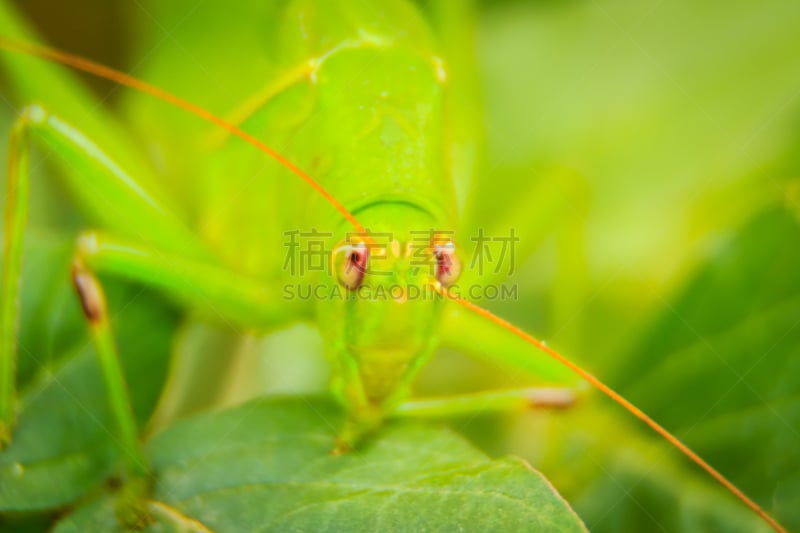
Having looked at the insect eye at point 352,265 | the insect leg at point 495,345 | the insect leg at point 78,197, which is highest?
the insect leg at point 78,197

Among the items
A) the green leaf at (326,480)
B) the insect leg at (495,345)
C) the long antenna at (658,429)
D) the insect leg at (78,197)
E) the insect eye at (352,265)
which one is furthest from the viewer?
the insect leg at (495,345)

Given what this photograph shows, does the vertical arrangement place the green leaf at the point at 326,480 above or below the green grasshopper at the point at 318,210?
below

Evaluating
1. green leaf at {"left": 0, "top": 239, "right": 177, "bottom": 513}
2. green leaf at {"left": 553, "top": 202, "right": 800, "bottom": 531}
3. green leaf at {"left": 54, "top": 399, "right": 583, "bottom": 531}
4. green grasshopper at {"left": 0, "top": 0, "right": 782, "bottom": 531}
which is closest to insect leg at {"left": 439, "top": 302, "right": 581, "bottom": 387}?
green grasshopper at {"left": 0, "top": 0, "right": 782, "bottom": 531}

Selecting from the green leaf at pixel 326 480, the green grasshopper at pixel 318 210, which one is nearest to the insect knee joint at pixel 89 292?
the green grasshopper at pixel 318 210

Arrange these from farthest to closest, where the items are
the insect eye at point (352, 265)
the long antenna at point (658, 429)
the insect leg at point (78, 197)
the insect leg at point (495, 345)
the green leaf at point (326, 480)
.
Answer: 1. the insect leg at point (495, 345)
2. the insect leg at point (78, 197)
3. the insect eye at point (352, 265)
4. the long antenna at point (658, 429)
5. the green leaf at point (326, 480)

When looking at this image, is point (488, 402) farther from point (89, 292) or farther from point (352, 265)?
point (89, 292)

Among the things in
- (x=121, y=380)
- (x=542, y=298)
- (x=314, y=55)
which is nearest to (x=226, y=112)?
(x=314, y=55)

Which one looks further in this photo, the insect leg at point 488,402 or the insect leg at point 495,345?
the insect leg at point 495,345

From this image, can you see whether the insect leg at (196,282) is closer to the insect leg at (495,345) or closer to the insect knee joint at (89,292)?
the insect knee joint at (89,292)
